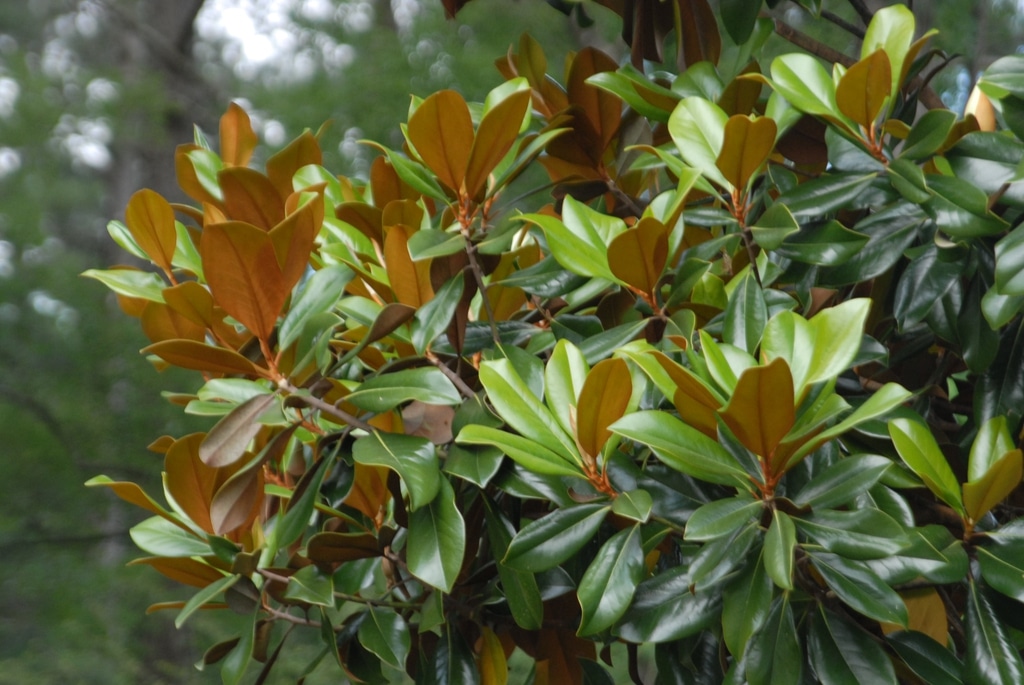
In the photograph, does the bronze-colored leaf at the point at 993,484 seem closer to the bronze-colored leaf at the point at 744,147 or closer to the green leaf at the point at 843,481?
the green leaf at the point at 843,481

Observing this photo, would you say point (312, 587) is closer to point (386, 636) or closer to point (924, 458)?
point (386, 636)

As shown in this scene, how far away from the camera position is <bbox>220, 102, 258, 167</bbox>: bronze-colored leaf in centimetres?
92

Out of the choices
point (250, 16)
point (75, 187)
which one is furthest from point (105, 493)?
point (75, 187)

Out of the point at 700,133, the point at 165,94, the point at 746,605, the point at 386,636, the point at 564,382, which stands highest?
the point at 700,133

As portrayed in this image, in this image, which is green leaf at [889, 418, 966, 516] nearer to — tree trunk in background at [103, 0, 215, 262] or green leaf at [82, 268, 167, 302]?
green leaf at [82, 268, 167, 302]

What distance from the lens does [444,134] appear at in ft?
2.13

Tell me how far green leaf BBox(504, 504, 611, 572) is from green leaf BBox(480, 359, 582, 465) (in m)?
0.04

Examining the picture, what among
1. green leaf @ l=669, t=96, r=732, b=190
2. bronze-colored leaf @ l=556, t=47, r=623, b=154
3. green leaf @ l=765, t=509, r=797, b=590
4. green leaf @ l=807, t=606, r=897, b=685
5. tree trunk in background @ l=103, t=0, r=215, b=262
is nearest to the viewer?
green leaf @ l=765, t=509, r=797, b=590

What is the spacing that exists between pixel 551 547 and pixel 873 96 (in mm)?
377

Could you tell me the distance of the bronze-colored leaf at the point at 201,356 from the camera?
1.98 ft

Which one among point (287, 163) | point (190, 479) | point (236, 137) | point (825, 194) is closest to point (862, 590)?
point (825, 194)

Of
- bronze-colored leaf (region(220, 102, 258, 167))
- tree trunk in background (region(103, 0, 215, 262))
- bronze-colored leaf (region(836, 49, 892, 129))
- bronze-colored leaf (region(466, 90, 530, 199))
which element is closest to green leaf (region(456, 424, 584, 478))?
bronze-colored leaf (region(466, 90, 530, 199))

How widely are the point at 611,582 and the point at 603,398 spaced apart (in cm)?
11

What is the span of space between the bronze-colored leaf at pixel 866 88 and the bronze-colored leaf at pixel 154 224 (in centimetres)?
53
